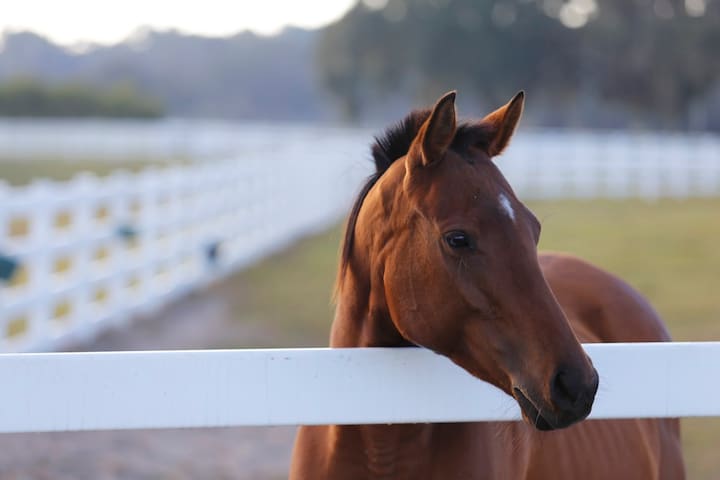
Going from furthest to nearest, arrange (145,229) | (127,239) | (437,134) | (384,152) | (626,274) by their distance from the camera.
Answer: (626,274) → (145,229) → (127,239) → (384,152) → (437,134)

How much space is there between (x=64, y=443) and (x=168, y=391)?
3959mm

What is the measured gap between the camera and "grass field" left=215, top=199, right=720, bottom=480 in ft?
29.1

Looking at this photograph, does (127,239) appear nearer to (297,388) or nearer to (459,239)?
(297,388)

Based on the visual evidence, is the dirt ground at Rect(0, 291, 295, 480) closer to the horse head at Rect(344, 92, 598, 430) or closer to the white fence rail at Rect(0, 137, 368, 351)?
the white fence rail at Rect(0, 137, 368, 351)

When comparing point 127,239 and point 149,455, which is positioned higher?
point 127,239

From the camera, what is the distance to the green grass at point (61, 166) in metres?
26.0

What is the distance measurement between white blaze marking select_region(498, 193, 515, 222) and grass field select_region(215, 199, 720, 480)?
296 cm

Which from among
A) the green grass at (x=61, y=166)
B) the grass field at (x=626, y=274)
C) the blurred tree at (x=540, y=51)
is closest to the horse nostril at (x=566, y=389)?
the grass field at (x=626, y=274)

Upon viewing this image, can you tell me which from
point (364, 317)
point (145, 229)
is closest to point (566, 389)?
point (364, 317)

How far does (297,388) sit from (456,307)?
0.49m

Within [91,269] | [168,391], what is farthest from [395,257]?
[91,269]

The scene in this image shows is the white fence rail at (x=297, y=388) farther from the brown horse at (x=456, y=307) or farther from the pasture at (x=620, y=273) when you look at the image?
the pasture at (x=620, y=273)

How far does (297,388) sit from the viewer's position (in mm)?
2529

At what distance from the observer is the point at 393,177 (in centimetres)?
262
